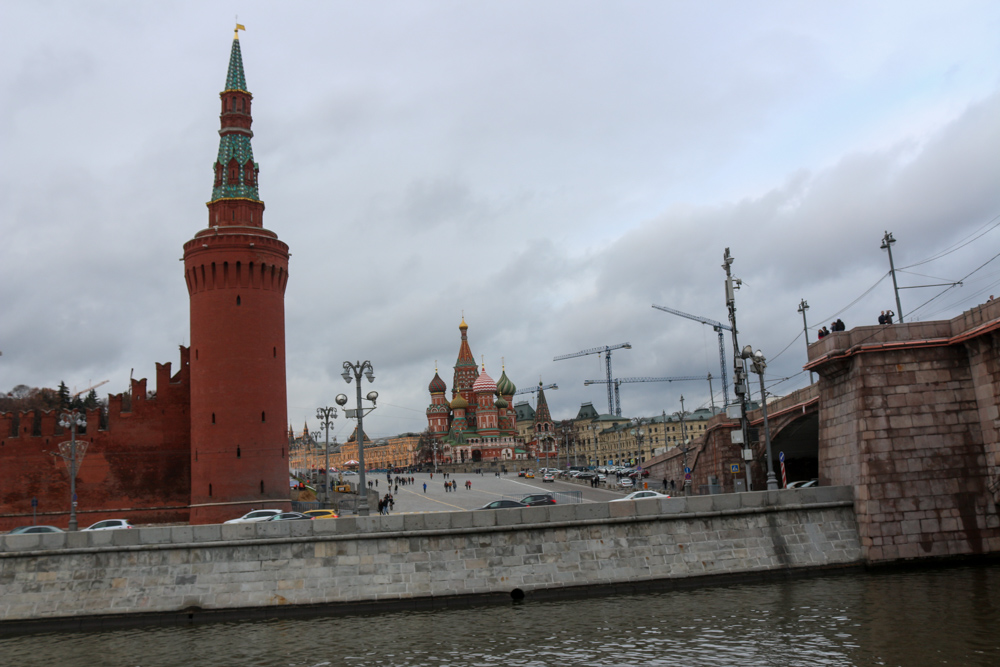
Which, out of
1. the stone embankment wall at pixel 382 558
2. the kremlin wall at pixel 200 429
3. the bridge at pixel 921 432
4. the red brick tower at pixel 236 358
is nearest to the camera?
the stone embankment wall at pixel 382 558

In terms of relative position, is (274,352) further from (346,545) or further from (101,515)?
(346,545)

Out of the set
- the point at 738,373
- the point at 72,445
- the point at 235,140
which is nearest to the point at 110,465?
the point at 72,445

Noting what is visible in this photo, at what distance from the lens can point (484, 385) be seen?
14400cm

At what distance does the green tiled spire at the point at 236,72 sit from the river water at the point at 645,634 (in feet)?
119

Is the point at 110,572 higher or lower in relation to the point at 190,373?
lower

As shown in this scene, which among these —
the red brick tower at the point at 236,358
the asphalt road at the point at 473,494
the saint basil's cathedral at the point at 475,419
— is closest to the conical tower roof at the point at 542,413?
the saint basil's cathedral at the point at 475,419

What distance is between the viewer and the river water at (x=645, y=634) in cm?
1720

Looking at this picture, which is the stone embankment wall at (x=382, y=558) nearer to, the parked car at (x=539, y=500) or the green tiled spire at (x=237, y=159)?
the parked car at (x=539, y=500)

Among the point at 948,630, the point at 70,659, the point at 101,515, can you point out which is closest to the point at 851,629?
the point at 948,630

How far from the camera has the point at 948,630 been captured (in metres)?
17.7

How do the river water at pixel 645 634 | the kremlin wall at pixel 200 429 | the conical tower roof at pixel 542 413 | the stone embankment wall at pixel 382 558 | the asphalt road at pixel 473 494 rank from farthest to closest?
the conical tower roof at pixel 542 413
the asphalt road at pixel 473 494
the kremlin wall at pixel 200 429
the stone embankment wall at pixel 382 558
the river water at pixel 645 634

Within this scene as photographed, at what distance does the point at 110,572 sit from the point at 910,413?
25.3 metres

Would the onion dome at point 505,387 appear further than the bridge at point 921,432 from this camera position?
Yes

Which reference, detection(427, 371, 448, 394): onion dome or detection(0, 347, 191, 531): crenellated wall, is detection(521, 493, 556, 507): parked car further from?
detection(427, 371, 448, 394): onion dome
